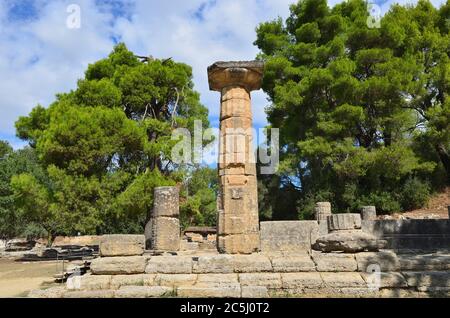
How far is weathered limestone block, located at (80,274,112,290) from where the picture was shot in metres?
6.84

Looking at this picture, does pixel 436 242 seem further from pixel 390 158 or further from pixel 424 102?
pixel 424 102

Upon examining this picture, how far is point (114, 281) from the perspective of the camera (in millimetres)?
6969

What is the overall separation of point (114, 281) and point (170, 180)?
12.7 m

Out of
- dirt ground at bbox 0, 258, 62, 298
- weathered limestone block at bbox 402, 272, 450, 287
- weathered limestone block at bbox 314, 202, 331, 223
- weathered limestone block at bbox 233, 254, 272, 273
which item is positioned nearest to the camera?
weathered limestone block at bbox 402, 272, 450, 287

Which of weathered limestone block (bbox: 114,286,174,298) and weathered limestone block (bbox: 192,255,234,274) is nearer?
weathered limestone block (bbox: 114,286,174,298)

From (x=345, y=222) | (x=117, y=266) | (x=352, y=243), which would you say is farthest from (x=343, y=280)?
(x=117, y=266)

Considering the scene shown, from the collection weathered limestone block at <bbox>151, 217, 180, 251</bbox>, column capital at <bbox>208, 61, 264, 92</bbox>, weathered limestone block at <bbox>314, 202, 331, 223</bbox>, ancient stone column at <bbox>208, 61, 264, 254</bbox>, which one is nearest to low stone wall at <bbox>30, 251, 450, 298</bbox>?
ancient stone column at <bbox>208, 61, 264, 254</bbox>

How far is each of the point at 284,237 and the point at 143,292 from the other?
6.99 metres

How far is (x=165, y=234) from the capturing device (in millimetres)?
13945

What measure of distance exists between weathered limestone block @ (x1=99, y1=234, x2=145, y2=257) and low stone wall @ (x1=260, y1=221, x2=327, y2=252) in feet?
18.9

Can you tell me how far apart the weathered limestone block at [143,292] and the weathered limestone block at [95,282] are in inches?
17.6

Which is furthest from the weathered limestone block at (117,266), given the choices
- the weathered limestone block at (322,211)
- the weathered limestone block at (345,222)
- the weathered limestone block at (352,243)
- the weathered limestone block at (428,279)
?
the weathered limestone block at (322,211)

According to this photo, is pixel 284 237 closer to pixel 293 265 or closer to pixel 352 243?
pixel 352 243

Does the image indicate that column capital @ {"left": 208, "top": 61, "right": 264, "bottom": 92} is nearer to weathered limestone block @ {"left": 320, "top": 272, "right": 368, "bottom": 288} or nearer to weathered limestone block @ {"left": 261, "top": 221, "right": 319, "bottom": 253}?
weathered limestone block @ {"left": 320, "top": 272, "right": 368, "bottom": 288}
